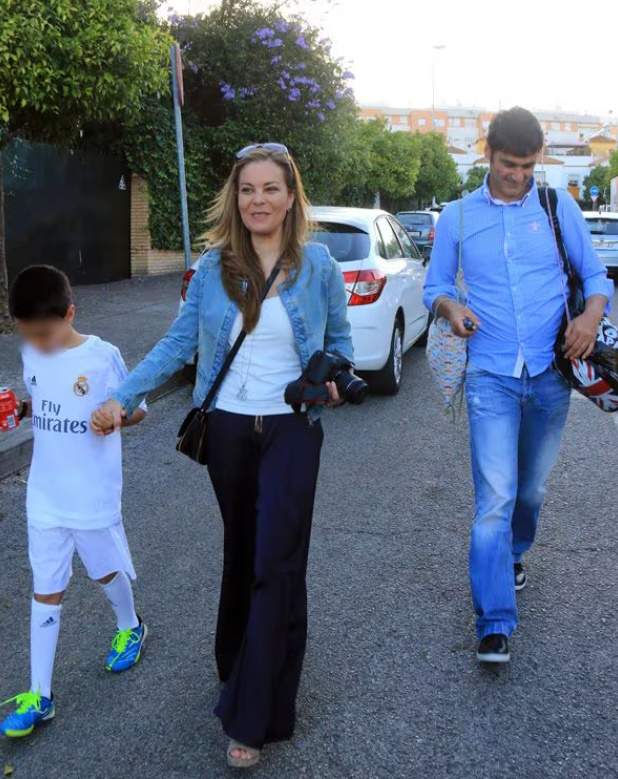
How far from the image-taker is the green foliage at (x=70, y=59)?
8008 mm

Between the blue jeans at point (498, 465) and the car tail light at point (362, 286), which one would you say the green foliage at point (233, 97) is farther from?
the blue jeans at point (498, 465)

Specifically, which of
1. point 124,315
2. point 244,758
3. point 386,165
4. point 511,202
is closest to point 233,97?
point 124,315

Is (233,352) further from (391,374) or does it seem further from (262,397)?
(391,374)

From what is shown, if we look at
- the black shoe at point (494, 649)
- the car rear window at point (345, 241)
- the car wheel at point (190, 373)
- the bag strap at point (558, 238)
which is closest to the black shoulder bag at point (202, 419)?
the bag strap at point (558, 238)

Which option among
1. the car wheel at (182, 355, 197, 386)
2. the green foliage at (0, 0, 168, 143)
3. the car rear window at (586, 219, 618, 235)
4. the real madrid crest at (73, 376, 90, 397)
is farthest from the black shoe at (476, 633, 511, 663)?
the car rear window at (586, 219, 618, 235)

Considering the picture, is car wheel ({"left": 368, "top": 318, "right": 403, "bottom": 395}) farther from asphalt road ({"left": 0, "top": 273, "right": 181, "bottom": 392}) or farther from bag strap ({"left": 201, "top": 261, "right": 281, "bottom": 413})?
bag strap ({"left": 201, "top": 261, "right": 281, "bottom": 413})

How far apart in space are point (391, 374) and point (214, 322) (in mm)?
5290

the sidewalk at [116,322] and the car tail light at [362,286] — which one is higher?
the car tail light at [362,286]

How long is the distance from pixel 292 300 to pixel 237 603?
3.33 ft

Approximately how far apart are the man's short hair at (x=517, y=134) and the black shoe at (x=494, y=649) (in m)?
1.77

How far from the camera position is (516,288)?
3125 mm

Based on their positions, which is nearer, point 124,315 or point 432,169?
point 124,315

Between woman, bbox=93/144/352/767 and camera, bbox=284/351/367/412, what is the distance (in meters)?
0.05

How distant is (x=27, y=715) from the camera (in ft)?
8.82
